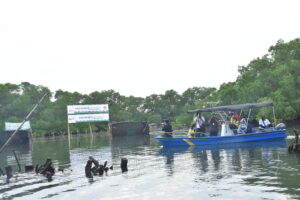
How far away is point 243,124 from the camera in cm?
2961

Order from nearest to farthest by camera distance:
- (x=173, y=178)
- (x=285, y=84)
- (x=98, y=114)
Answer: (x=173, y=178) < (x=98, y=114) < (x=285, y=84)

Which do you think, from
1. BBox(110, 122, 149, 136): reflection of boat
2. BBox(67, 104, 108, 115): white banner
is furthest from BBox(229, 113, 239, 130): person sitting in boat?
BBox(110, 122, 149, 136): reflection of boat

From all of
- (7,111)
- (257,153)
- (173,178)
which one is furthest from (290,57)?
(7,111)

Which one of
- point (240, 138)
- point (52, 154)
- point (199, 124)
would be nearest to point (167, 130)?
point (199, 124)

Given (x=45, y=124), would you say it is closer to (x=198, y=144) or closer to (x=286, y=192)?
(x=198, y=144)

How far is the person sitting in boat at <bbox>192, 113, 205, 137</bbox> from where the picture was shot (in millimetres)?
29453

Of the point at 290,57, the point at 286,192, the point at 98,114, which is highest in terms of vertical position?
the point at 290,57

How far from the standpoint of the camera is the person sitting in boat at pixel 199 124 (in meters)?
29.5

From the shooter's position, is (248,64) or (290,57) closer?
(290,57)

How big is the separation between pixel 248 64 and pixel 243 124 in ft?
167

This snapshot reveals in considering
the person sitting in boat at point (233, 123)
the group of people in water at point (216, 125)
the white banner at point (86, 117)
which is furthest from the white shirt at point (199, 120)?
the white banner at point (86, 117)

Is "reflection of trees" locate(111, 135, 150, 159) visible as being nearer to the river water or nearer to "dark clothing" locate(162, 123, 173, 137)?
"dark clothing" locate(162, 123, 173, 137)

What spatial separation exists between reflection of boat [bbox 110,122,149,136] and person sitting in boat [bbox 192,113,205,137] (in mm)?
32272

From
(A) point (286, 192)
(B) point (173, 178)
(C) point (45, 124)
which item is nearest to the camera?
(A) point (286, 192)
